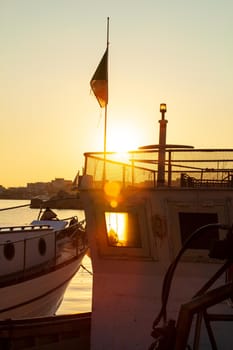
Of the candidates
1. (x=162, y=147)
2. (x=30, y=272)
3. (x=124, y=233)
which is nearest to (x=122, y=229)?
(x=124, y=233)

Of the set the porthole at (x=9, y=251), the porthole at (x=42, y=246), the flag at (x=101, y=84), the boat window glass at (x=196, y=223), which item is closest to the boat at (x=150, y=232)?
the boat window glass at (x=196, y=223)

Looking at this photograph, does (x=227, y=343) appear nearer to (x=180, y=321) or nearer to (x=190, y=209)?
(x=190, y=209)

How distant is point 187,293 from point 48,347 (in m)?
3.71

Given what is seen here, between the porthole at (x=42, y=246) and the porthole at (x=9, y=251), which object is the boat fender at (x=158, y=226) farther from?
the porthole at (x=42, y=246)

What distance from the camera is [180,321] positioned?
682 centimetres

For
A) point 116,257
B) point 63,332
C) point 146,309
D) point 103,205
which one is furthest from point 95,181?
point 63,332

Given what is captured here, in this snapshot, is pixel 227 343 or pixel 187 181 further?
pixel 187 181

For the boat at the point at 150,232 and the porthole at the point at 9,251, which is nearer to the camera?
the boat at the point at 150,232

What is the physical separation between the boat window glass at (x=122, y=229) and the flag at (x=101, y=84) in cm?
335

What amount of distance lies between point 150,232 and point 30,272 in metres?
11.4

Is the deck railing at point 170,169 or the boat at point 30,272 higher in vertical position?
the deck railing at point 170,169

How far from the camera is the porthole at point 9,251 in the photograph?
2112cm

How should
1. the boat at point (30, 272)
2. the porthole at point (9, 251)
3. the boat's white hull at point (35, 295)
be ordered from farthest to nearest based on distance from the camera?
the porthole at point (9, 251) < the boat at point (30, 272) < the boat's white hull at point (35, 295)

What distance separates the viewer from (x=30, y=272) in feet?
72.9
